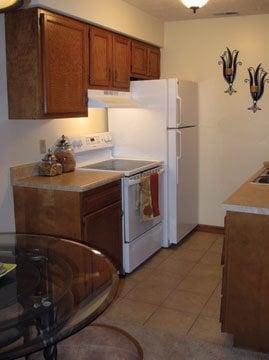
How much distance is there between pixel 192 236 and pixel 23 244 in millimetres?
2792

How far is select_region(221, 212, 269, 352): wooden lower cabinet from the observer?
239 cm

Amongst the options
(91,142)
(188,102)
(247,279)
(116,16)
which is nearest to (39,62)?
(116,16)

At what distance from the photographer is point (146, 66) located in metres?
4.47

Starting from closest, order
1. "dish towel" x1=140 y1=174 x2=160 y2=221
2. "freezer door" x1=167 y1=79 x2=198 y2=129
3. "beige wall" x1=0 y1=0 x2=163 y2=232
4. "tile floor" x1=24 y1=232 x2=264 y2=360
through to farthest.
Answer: "tile floor" x1=24 y1=232 x2=264 y2=360, "beige wall" x1=0 y1=0 x2=163 y2=232, "dish towel" x1=140 y1=174 x2=160 y2=221, "freezer door" x1=167 y1=79 x2=198 y2=129

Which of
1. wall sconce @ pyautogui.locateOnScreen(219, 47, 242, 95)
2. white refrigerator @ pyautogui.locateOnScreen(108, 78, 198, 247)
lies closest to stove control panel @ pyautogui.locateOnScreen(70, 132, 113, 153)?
white refrigerator @ pyautogui.locateOnScreen(108, 78, 198, 247)

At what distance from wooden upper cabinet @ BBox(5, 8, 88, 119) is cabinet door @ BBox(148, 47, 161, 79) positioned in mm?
1424

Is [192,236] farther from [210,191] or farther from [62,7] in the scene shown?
[62,7]

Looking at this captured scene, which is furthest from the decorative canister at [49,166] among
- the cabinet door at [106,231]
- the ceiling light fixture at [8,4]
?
the ceiling light fixture at [8,4]

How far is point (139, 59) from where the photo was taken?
4316 millimetres

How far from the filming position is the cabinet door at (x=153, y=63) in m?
4.57

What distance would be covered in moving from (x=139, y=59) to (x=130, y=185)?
149cm

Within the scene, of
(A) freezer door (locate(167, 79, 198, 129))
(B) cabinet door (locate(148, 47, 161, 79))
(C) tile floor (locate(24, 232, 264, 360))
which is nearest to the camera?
(C) tile floor (locate(24, 232, 264, 360))

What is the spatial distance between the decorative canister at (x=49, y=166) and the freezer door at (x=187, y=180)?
133 centimetres

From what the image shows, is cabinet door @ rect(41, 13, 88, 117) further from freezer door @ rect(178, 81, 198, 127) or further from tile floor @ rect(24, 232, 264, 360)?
tile floor @ rect(24, 232, 264, 360)
